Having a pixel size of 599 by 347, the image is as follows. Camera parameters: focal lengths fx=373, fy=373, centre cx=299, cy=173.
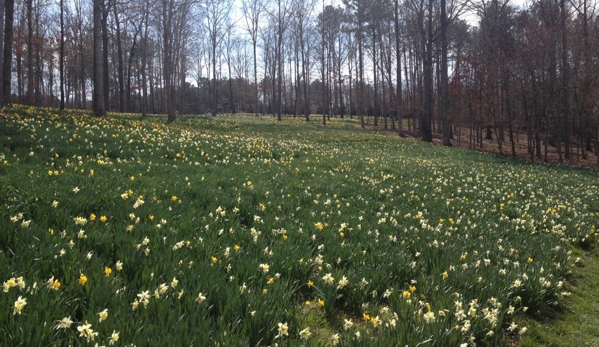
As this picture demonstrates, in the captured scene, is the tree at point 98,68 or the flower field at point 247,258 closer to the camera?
the flower field at point 247,258

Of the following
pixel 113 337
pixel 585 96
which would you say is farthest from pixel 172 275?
pixel 585 96

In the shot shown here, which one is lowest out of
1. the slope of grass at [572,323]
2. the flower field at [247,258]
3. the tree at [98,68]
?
the slope of grass at [572,323]

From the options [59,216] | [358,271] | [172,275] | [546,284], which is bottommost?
[546,284]

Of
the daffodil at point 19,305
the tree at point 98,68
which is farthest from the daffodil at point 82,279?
the tree at point 98,68

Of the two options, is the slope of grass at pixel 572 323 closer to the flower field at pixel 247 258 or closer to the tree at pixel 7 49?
A: the flower field at pixel 247 258

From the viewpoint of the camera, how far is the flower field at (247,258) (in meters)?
2.50

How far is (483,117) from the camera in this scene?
26281mm

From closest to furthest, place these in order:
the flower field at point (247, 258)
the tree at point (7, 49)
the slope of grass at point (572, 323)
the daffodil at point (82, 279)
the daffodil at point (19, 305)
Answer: the daffodil at point (19, 305) < the flower field at point (247, 258) < the daffodil at point (82, 279) < the slope of grass at point (572, 323) < the tree at point (7, 49)

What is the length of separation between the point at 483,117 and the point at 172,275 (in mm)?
27546

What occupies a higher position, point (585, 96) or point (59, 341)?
point (585, 96)

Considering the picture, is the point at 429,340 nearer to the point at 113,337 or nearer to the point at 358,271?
the point at 358,271

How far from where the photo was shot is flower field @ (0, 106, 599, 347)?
2.50m

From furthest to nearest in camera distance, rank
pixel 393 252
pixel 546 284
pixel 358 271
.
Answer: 1. pixel 393 252
2. pixel 546 284
3. pixel 358 271

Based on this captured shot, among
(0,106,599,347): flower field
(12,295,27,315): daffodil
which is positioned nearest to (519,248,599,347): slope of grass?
(0,106,599,347): flower field
